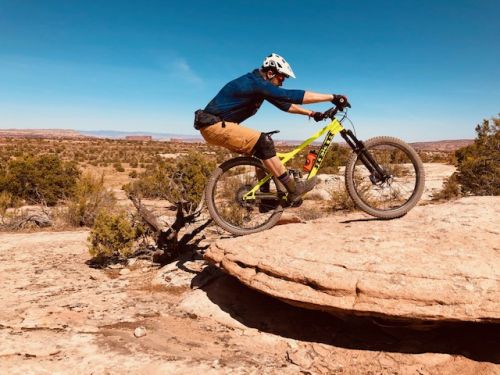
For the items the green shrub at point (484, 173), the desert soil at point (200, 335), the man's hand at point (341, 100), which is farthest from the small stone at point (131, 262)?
the green shrub at point (484, 173)

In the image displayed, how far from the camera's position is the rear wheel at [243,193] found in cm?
580

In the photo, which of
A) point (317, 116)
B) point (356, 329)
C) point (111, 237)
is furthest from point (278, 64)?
point (111, 237)

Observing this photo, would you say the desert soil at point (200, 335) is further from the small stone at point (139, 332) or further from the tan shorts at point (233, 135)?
the tan shorts at point (233, 135)

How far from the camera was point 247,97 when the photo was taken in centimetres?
519

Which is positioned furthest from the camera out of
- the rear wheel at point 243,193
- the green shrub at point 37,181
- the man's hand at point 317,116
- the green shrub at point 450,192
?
the green shrub at point 37,181

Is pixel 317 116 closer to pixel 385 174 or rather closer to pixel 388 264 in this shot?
pixel 385 174

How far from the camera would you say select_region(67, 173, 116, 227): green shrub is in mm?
12468

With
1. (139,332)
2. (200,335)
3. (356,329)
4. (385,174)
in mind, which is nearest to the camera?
(139,332)

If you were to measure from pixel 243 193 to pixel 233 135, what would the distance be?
39.7 inches

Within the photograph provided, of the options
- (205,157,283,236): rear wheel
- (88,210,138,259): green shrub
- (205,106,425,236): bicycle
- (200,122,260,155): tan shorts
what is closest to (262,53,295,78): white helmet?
(205,106,425,236): bicycle

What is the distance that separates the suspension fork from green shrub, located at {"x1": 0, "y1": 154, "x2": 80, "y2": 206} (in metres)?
15.5

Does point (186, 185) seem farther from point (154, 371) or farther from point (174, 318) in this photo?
point (154, 371)

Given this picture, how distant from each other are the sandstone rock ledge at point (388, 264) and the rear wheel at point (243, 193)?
33 centimetres

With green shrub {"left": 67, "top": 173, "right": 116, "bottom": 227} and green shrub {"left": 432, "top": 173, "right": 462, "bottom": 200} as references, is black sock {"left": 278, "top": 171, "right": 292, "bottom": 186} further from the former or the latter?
green shrub {"left": 432, "top": 173, "right": 462, "bottom": 200}
